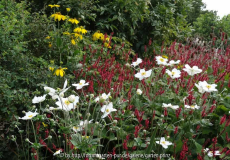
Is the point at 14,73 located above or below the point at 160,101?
above

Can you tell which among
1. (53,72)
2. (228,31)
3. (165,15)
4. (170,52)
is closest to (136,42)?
(165,15)

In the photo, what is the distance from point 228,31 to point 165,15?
4.46 meters

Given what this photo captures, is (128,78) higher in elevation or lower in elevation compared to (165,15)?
lower

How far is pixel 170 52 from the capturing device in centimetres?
388

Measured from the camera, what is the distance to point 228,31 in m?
8.55

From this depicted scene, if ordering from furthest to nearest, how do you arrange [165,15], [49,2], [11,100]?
[165,15], [49,2], [11,100]

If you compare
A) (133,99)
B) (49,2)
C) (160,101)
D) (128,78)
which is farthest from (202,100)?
(49,2)

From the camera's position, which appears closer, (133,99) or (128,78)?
(133,99)

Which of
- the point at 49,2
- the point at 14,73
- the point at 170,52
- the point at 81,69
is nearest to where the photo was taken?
the point at 14,73

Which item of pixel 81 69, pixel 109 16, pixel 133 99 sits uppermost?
pixel 109 16

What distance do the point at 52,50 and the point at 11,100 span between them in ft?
2.89

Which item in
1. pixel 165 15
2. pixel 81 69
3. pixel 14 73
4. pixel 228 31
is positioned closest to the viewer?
pixel 14 73

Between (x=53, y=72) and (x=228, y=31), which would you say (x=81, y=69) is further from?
(x=228, y=31)

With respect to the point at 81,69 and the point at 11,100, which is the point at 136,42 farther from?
the point at 11,100
